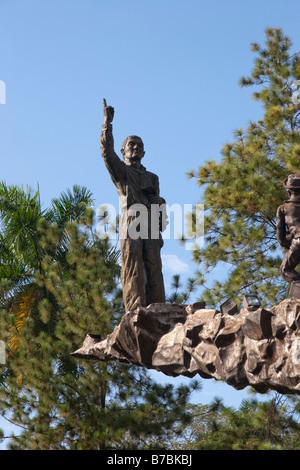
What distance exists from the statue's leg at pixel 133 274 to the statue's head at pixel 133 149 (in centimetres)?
106

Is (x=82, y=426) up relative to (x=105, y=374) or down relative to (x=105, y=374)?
down

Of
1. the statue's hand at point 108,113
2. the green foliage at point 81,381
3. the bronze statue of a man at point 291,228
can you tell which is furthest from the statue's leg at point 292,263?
the green foliage at point 81,381

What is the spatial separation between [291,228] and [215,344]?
4.27 feet

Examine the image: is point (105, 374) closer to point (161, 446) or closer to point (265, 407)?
point (161, 446)

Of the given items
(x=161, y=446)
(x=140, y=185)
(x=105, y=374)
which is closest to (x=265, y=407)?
(x=161, y=446)

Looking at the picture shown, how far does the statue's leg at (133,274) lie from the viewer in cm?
858

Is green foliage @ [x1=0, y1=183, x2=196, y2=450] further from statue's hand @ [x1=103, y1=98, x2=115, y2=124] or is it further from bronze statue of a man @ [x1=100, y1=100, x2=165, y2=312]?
statue's hand @ [x1=103, y1=98, x2=115, y2=124]

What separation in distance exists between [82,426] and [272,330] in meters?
4.53

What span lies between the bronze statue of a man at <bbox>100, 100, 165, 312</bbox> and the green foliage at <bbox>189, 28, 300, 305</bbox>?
300cm

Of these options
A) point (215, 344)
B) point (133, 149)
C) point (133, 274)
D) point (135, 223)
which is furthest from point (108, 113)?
point (215, 344)

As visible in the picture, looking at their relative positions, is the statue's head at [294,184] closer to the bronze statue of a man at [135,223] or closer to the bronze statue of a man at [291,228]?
the bronze statue of a man at [291,228]

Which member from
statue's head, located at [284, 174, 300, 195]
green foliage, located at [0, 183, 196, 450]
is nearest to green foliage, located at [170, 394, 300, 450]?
green foliage, located at [0, 183, 196, 450]

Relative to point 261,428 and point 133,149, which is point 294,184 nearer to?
point 133,149

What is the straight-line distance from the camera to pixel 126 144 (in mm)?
9273
